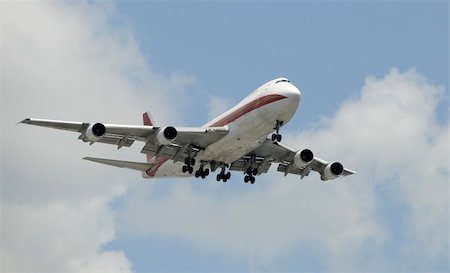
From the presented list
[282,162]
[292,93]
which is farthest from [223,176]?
[292,93]

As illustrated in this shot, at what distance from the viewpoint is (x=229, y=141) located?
62.9 metres

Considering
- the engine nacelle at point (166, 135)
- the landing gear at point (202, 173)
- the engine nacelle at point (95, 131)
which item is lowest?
the engine nacelle at point (95, 131)

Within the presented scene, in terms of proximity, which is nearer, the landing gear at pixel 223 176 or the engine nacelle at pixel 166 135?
the engine nacelle at pixel 166 135

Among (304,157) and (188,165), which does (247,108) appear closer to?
(188,165)

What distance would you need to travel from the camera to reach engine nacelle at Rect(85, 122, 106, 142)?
6134 cm

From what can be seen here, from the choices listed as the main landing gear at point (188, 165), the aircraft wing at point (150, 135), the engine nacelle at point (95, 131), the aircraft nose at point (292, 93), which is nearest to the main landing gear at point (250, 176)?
the main landing gear at point (188, 165)

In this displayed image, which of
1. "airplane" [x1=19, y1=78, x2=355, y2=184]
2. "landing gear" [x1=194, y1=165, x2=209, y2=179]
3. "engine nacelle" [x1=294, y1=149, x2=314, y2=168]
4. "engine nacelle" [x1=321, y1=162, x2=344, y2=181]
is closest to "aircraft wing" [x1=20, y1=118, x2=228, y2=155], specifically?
"airplane" [x1=19, y1=78, x2=355, y2=184]

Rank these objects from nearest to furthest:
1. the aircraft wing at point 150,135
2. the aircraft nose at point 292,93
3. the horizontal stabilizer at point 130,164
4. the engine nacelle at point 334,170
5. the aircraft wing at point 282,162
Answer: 1. the aircraft nose at point 292,93
2. the aircraft wing at point 150,135
3. the aircraft wing at point 282,162
4. the horizontal stabilizer at point 130,164
5. the engine nacelle at point 334,170

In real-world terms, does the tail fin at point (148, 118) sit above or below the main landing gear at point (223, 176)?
above

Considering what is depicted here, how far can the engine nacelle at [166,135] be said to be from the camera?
6256 cm

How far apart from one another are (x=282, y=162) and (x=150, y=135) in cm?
1212

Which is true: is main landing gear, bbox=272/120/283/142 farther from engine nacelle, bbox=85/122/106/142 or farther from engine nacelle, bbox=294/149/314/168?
engine nacelle, bbox=85/122/106/142

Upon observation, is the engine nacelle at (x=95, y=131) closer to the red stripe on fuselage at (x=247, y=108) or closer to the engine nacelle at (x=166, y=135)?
the engine nacelle at (x=166, y=135)

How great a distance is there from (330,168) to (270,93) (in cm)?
1253
